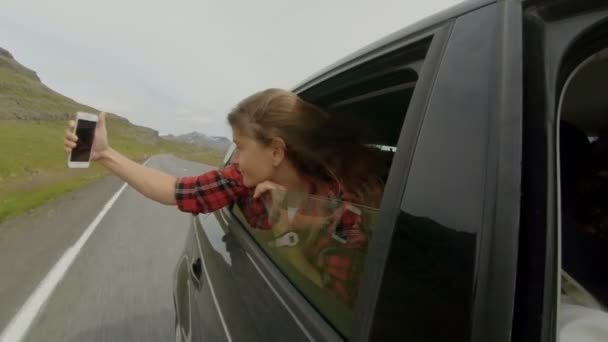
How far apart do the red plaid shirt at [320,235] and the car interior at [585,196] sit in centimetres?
45

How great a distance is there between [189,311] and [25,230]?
19.4 ft

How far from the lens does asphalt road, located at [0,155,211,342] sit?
2902 mm

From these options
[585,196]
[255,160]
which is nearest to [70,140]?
[255,160]

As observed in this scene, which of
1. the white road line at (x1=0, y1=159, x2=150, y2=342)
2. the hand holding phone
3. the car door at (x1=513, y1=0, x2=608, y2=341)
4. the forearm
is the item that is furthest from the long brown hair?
the white road line at (x1=0, y1=159, x2=150, y2=342)

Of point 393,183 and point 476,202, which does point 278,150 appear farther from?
point 476,202

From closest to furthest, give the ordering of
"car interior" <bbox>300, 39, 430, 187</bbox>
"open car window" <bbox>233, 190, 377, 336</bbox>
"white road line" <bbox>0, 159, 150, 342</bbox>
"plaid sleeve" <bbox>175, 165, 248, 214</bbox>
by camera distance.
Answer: "open car window" <bbox>233, 190, 377, 336</bbox> → "car interior" <bbox>300, 39, 430, 187</bbox> → "plaid sleeve" <bbox>175, 165, 248, 214</bbox> → "white road line" <bbox>0, 159, 150, 342</bbox>

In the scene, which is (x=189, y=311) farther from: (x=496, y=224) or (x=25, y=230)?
(x=25, y=230)

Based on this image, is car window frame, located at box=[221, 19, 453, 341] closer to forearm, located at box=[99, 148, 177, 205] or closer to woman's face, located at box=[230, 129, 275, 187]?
woman's face, located at box=[230, 129, 275, 187]

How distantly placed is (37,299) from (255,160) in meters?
3.11

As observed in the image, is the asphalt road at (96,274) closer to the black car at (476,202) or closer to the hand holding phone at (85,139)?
the hand holding phone at (85,139)

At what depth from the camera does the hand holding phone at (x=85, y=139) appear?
1.77 meters

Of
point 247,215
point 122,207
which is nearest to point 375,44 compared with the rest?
point 247,215

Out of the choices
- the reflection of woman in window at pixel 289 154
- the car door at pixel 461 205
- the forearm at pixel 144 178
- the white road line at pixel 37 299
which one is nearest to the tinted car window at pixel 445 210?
the car door at pixel 461 205

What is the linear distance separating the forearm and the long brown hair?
494mm
